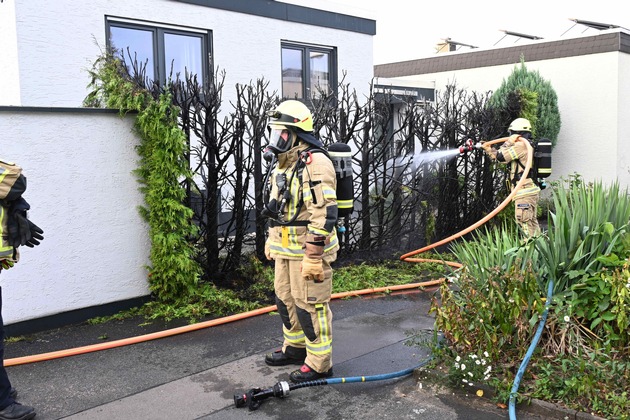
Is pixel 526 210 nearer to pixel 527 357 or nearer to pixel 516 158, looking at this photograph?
pixel 516 158

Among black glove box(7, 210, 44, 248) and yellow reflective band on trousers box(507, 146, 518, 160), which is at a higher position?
yellow reflective band on trousers box(507, 146, 518, 160)

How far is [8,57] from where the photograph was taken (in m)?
8.20

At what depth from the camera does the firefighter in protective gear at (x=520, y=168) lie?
9.02m

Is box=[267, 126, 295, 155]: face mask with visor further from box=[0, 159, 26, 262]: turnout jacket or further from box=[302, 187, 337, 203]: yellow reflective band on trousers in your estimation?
box=[0, 159, 26, 262]: turnout jacket

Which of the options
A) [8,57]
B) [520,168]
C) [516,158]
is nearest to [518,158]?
[516,158]

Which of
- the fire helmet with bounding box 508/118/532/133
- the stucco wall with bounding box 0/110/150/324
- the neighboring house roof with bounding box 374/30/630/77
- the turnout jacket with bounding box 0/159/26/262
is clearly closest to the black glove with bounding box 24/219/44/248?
the turnout jacket with bounding box 0/159/26/262

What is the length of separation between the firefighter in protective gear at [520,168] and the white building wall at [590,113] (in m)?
5.86

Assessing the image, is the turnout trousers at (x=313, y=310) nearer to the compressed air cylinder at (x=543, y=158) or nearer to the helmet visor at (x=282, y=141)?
the helmet visor at (x=282, y=141)

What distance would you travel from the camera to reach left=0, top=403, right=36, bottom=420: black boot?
3.82m

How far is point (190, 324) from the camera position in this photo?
5.89 meters

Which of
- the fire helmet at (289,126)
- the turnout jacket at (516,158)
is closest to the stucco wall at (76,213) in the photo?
the fire helmet at (289,126)

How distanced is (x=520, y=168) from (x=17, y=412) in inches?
301

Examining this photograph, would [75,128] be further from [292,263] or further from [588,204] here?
[588,204]

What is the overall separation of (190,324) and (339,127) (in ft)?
11.7
